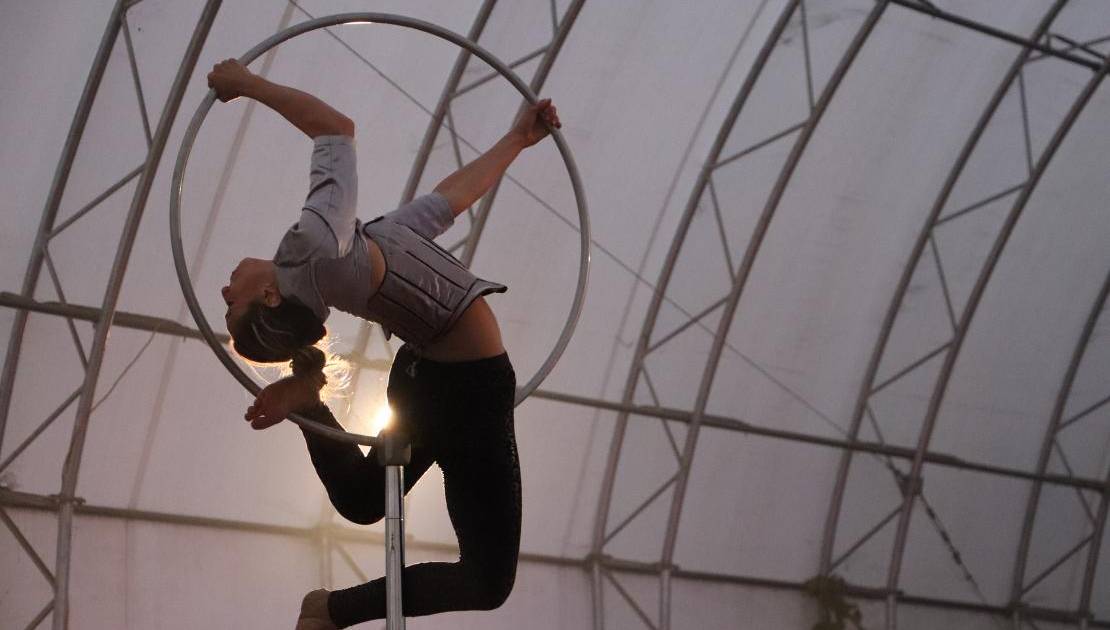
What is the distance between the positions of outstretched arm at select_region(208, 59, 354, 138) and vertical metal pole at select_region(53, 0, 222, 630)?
15.1 feet

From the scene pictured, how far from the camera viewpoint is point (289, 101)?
3734mm

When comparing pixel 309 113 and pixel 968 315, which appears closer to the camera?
pixel 309 113

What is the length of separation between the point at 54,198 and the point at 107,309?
2.64ft

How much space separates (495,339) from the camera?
397 cm

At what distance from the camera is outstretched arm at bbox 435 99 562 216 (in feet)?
14.1

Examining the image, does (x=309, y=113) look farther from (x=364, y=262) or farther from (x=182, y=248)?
(x=182, y=248)

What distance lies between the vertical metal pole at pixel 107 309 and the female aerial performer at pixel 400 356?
15.2 feet

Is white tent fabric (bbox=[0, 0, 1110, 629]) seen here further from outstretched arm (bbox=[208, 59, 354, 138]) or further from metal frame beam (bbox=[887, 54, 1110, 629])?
outstretched arm (bbox=[208, 59, 354, 138])

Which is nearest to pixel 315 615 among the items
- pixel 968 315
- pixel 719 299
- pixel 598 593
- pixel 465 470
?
pixel 465 470

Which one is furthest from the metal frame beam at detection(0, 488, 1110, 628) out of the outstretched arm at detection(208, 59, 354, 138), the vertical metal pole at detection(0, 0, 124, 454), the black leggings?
the outstretched arm at detection(208, 59, 354, 138)

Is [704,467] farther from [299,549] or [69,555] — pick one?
[69,555]

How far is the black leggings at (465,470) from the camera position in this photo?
3910mm

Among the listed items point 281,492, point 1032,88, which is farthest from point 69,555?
point 1032,88

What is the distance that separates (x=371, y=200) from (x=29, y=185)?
2.33 m
